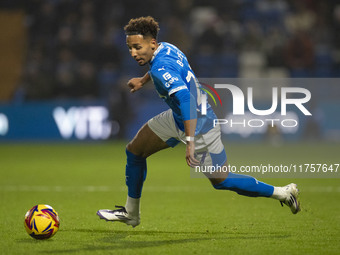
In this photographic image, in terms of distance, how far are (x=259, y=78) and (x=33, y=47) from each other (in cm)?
735

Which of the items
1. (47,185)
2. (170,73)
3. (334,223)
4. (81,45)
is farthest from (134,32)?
(81,45)

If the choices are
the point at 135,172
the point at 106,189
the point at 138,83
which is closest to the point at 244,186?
the point at 135,172

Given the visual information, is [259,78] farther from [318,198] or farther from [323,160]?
[318,198]

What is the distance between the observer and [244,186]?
5855mm

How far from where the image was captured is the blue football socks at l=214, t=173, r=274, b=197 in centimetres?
582

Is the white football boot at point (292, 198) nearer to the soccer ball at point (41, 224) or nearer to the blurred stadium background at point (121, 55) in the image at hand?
the soccer ball at point (41, 224)

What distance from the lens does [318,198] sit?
8.45 meters

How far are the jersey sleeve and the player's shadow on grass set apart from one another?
127 cm

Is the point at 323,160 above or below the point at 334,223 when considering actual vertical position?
below

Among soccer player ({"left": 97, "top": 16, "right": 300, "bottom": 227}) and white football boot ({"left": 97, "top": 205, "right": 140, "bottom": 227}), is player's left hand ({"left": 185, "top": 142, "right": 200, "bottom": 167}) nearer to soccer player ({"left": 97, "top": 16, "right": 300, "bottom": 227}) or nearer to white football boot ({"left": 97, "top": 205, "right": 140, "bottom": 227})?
soccer player ({"left": 97, "top": 16, "right": 300, "bottom": 227})

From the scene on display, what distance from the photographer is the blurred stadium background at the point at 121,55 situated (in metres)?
17.7

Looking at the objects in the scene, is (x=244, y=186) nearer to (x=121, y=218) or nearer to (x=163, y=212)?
(x=121, y=218)

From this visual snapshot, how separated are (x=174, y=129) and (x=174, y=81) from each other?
2.24 ft

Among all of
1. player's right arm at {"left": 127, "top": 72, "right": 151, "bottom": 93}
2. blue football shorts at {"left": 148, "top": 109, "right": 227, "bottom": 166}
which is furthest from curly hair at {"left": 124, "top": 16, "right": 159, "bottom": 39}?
blue football shorts at {"left": 148, "top": 109, "right": 227, "bottom": 166}
